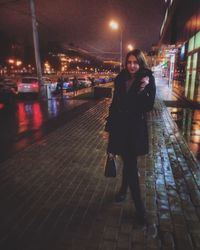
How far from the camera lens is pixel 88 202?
3.65m

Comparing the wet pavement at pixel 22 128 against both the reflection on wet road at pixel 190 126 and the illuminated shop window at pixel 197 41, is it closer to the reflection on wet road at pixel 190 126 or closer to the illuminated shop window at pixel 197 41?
the reflection on wet road at pixel 190 126

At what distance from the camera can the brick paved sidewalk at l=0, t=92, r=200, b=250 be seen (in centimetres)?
283

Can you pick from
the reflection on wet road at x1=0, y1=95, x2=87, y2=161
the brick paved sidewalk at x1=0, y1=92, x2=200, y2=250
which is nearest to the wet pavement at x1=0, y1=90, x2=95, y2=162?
the reflection on wet road at x1=0, y1=95, x2=87, y2=161

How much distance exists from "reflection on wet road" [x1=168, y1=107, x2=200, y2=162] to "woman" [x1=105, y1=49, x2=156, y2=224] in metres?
2.98

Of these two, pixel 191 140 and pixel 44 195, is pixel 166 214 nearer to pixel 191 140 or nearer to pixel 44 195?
pixel 44 195

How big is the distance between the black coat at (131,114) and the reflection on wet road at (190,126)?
3092mm

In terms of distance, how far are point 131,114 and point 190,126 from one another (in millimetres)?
6675

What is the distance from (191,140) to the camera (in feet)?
23.4

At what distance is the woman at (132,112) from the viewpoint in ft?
9.71

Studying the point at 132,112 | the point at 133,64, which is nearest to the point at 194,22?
→ the point at 133,64

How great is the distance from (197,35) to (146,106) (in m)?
12.5

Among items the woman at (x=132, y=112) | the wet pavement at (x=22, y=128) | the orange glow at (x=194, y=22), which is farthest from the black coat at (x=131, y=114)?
the orange glow at (x=194, y=22)

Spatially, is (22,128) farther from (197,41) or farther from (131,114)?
(197,41)

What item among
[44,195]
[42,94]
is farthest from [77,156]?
[42,94]
